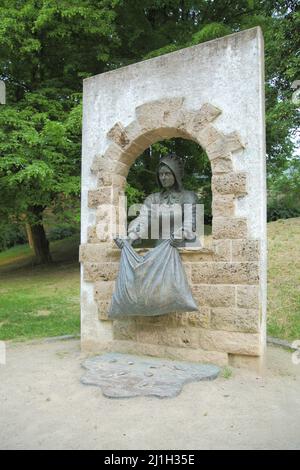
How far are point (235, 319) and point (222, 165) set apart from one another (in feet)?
5.25

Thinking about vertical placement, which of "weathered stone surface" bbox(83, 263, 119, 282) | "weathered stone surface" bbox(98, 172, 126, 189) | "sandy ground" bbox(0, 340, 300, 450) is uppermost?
"weathered stone surface" bbox(98, 172, 126, 189)

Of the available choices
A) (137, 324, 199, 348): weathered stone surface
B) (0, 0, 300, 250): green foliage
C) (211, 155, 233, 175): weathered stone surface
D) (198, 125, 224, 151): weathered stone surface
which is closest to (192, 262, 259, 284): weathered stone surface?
(137, 324, 199, 348): weathered stone surface

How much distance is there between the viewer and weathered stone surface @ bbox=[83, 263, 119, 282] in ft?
16.3

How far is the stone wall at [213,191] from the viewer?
4.24m

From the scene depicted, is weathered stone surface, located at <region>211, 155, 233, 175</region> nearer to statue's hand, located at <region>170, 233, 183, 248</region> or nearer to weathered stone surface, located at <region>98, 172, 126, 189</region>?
statue's hand, located at <region>170, 233, 183, 248</region>

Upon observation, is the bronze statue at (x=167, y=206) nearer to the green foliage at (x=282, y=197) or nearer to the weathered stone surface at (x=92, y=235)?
the weathered stone surface at (x=92, y=235)

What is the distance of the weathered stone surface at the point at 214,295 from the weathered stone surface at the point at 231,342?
292 millimetres

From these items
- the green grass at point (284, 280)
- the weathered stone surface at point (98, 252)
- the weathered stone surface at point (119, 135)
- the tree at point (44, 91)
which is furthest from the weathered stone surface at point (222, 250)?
the tree at point (44, 91)

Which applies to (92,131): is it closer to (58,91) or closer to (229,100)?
(229,100)

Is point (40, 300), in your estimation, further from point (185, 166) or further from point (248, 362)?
point (185, 166)

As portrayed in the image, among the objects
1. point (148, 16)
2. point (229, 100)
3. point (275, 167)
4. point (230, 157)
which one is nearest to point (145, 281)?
point (230, 157)

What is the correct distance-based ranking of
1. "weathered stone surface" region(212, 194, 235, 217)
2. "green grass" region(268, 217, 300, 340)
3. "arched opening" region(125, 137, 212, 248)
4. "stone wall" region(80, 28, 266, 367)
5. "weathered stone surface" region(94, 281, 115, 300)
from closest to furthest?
"stone wall" region(80, 28, 266, 367) < "weathered stone surface" region(212, 194, 235, 217) < "weathered stone surface" region(94, 281, 115, 300) < "green grass" region(268, 217, 300, 340) < "arched opening" region(125, 137, 212, 248)

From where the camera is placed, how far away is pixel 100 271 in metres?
5.05

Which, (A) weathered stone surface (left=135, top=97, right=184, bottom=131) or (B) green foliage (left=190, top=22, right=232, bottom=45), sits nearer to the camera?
(A) weathered stone surface (left=135, top=97, right=184, bottom=131)
